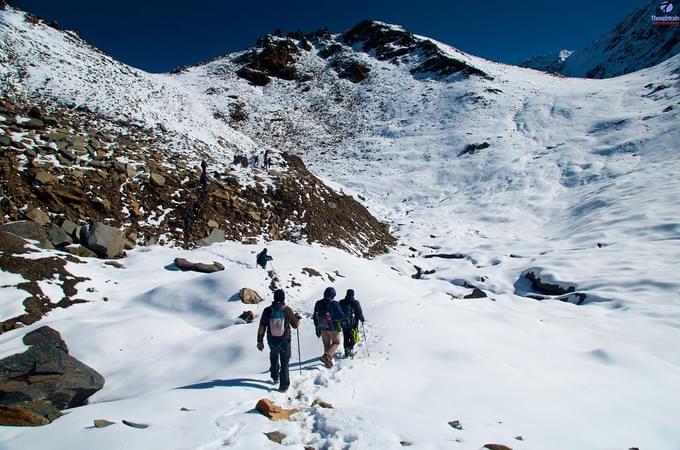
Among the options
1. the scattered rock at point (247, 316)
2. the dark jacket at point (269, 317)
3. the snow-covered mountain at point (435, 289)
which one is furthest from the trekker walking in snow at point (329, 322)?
the scattered rock at point (247, 316)

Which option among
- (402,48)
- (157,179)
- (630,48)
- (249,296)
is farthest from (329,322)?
(630,48)

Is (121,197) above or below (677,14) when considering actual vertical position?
below

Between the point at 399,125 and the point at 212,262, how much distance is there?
4104cm

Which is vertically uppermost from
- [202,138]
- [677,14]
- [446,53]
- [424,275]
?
[677,14]

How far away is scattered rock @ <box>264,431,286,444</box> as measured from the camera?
4.64 m

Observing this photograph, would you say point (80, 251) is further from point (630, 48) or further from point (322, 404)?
point (630, 48)

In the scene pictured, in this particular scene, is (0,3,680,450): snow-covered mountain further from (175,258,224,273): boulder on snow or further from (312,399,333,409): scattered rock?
(175,258,224,273): boulder on snow

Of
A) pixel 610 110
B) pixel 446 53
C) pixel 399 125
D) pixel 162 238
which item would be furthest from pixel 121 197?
pixel 446 53

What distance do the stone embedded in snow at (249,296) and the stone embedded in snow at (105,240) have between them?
4.89m

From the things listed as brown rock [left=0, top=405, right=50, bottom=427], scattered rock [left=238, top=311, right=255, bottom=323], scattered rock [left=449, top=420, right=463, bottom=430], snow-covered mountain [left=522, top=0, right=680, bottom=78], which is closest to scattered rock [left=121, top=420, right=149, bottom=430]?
brown rock [left=0, top=405, right=50, bottom=427]

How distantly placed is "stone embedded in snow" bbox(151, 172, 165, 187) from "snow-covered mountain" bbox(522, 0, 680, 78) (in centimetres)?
9958

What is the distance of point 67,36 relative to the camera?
3297 centimetres

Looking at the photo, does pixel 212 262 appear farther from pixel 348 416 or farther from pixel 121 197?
pixel 348 416

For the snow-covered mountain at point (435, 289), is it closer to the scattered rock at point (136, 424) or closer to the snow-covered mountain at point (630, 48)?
the scattered rock at point (136, 424)
